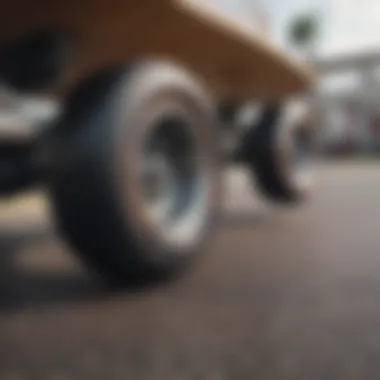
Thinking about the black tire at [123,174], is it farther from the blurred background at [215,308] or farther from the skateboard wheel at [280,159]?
the skateboard wheel at [280,159]

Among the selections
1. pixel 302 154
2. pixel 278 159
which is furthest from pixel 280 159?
pixel 302 154

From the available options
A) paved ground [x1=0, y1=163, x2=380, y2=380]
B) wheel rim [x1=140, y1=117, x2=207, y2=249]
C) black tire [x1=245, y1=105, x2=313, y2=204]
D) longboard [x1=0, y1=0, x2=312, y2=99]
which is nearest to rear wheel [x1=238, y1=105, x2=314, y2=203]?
black tire [x1=245, y1=105, x2=313, y2=204]

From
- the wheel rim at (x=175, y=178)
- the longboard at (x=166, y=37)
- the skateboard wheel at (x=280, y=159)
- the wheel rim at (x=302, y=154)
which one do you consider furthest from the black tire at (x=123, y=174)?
the wheel rim at (x=302, y=154)

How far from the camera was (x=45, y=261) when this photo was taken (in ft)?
8.13

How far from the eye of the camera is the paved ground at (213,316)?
52.9 inches

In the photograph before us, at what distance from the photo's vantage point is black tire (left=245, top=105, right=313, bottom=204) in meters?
3.88

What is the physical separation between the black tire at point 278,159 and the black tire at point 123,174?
5.27 feet

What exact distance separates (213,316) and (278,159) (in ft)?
7.35

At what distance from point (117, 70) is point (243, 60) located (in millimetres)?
1074

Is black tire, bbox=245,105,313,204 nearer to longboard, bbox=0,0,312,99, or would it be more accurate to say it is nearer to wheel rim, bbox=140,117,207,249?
longboard, bbox=0,0,312,99

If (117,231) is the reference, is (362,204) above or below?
below

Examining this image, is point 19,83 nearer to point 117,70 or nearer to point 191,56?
point 117,70

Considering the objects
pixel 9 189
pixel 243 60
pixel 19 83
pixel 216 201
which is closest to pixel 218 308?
pixel 216 201

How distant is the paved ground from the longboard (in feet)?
1.97
